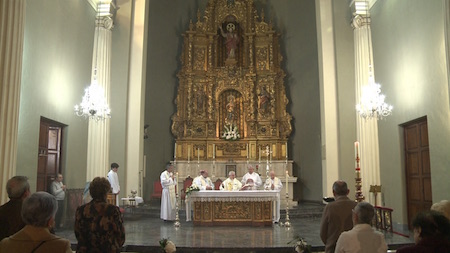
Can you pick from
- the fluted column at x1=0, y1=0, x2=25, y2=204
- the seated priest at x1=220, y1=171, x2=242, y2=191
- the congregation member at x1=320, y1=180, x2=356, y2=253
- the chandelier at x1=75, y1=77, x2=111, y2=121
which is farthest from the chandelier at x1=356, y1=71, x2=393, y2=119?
the fluted column at x1=0, y1=0, x2=25, y2=204

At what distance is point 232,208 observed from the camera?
11.2 metres

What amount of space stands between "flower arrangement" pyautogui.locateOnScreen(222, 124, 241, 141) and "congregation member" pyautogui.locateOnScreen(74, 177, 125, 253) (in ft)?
44.3

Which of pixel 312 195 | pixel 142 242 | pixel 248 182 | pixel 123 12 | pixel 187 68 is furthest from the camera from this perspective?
pixel 187 68

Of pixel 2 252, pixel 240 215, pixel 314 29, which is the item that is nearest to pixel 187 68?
pixel 314 29

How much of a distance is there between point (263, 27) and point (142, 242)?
12.5 metres

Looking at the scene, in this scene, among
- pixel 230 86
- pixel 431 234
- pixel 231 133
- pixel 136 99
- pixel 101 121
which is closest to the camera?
pixel 431 234

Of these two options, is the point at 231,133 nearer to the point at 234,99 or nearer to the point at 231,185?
the point at 234,99

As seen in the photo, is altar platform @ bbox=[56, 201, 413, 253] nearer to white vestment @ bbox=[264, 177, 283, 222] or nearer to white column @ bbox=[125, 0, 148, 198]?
white vestment @ bbox=[264, 177, 283, 222]

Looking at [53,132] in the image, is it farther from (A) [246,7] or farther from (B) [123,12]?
(A) [246,7]

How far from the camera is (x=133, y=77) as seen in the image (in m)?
14.2

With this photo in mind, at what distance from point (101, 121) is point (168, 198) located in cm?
307

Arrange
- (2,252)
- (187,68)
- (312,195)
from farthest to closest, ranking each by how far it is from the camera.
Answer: (187,68) < (312,195) < (2,252)

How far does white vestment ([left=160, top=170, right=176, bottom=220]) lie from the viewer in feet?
40.0

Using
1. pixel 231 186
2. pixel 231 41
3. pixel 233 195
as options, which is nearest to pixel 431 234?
pixel 233 195
